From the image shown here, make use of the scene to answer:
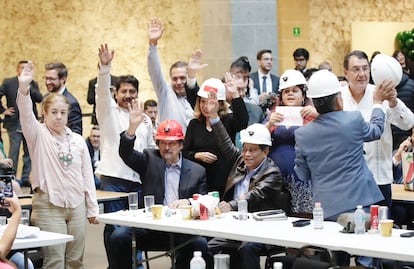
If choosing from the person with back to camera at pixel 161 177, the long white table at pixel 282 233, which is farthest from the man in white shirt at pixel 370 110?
the person with back to camera at pixel 161 177

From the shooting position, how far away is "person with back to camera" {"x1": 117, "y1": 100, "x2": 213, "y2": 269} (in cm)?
679

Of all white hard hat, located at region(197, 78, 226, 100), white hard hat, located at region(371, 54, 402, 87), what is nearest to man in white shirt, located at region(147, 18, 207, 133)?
white hard hat, located at region(197, 78, 226, 100)

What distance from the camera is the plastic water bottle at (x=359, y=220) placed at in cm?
526

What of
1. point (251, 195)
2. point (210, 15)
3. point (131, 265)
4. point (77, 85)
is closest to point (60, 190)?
point (131, 265)

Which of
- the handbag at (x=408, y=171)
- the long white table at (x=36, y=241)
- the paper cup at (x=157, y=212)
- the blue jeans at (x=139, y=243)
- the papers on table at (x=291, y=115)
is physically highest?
the papers on table at (x=291, y=115)

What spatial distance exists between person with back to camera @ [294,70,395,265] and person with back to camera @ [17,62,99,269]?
1.88 meters

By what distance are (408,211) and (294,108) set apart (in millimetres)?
1217

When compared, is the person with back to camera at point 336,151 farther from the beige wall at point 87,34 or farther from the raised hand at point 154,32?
the beige wall at point 87,34

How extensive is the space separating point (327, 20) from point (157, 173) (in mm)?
9728

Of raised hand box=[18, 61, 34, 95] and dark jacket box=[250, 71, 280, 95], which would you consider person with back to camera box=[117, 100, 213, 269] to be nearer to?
raised hand box=[18, 61, 34, 95]

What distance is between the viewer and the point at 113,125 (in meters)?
7.46

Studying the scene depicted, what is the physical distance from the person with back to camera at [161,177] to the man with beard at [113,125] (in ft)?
1.64

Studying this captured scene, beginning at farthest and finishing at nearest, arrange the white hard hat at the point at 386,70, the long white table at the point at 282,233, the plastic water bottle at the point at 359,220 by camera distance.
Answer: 1. the white hard hat at the point at 386,70
2. the plastic water bottle at the point at 359,220
3. the long white table at the point at 282,233

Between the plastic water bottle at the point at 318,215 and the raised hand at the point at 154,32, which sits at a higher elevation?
the raised hand at the point at 154,32
